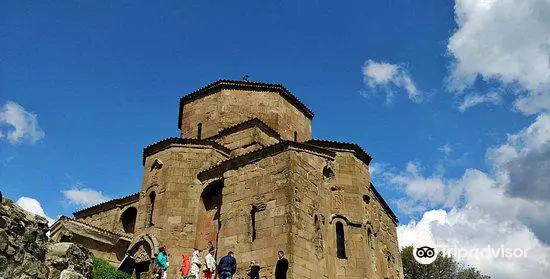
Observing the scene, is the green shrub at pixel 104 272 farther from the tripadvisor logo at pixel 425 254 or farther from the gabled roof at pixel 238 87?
the gabled roof at pixel 238 87

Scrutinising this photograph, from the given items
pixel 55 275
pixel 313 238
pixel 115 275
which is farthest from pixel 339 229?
pixel 55 275

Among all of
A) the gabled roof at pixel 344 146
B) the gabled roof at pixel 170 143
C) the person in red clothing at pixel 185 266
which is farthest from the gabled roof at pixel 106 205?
the gabled roof at pixel 344 146

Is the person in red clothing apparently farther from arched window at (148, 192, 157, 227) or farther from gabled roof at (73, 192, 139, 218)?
gabled roof at (73, 192, 139, 218)

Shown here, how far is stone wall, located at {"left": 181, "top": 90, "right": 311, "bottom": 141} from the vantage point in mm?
21047

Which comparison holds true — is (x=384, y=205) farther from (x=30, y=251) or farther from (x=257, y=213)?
(x=30, y=251)

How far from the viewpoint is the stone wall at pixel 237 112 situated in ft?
69.1

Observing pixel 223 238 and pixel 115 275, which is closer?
pixel 115 275

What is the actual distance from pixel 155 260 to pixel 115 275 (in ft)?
11.3

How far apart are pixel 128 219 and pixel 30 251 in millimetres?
16702

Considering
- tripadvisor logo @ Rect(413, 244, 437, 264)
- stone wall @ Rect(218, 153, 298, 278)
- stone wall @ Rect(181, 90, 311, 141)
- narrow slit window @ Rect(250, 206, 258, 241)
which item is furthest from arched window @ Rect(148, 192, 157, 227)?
tripadvisor logo @ Rect(413, 244, 437, 264)

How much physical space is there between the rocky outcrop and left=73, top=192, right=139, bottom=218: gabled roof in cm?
1533

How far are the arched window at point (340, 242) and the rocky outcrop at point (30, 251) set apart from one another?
38.1 ft

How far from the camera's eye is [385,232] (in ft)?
64.2

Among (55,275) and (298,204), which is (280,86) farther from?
(55,275)
